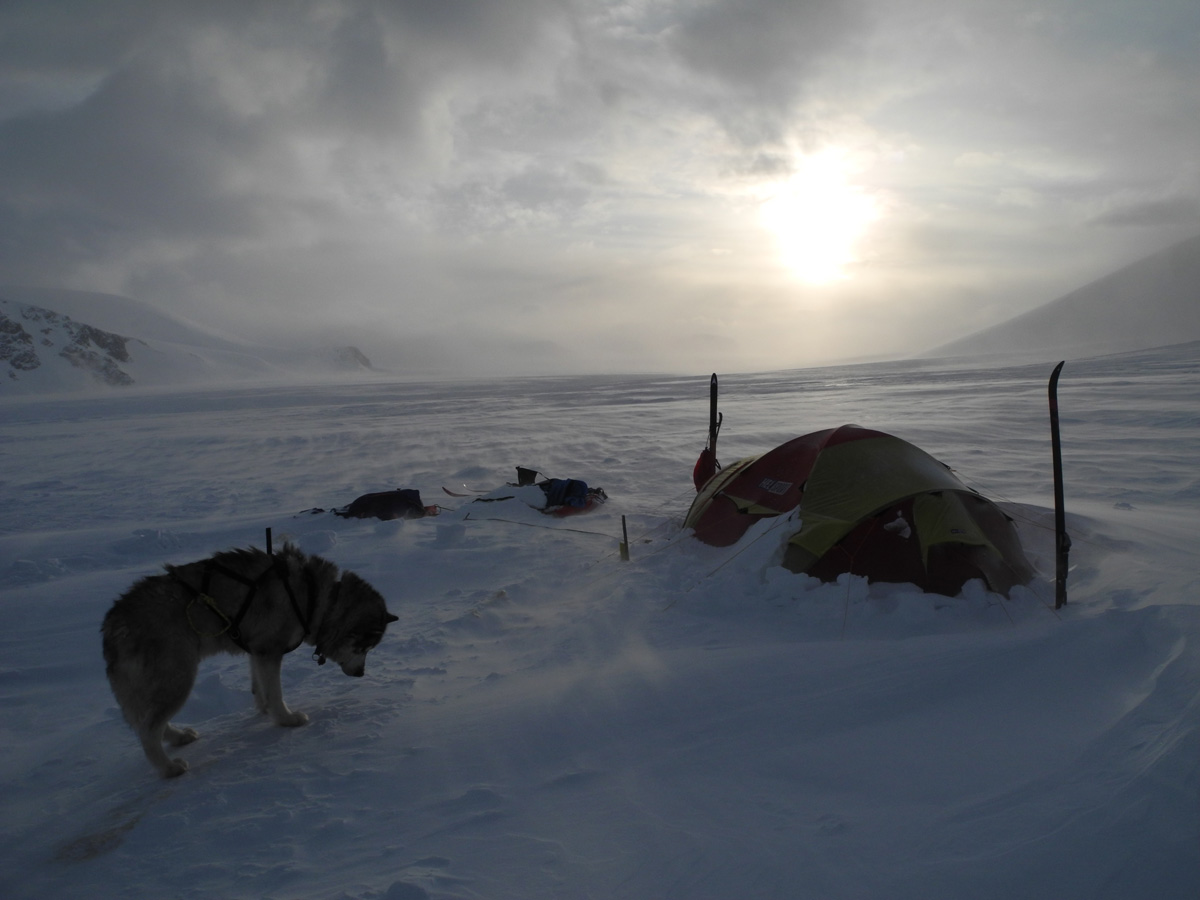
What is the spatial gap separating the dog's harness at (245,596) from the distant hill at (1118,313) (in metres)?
127

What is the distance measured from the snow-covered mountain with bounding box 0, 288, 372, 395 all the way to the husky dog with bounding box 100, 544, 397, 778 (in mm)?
115462

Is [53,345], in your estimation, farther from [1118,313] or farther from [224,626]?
[1118,313]

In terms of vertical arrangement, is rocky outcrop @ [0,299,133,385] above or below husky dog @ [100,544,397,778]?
above

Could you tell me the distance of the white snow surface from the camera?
2666mm

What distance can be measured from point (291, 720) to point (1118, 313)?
17099cm

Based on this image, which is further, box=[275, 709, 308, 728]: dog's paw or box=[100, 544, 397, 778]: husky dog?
box=[275, 709, 308, 728]: dog's paw

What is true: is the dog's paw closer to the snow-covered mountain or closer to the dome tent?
the dome tent

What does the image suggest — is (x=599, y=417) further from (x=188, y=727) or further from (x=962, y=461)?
(x=188, y=727)

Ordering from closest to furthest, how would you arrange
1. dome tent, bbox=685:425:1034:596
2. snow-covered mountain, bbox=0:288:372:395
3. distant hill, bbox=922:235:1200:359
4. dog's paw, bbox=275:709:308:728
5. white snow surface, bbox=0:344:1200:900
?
1. white snow surface, bbox=0:344:1200:900
2. dog's paw, bbox=275:709:308:728
3. dome tent, bbox=685:425:1034:596
4. snow-covered mountain, bbox=0:288:372:395
5. distant hill, bbox=922:235:1200:359

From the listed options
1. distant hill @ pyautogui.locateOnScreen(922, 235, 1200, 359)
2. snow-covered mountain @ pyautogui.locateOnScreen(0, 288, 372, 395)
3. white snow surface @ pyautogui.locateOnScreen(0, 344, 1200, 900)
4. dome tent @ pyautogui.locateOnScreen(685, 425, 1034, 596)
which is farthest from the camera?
distant hill @ pyautogui.locateOnScreen(922, 235, 1200, 359)

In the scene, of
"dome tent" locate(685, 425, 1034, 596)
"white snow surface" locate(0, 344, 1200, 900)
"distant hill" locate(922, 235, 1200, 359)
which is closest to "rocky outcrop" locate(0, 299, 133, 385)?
"white snow surface" locate(0, 344, 1200, 900)

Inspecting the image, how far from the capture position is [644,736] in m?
3.79

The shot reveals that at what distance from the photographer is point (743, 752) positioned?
3543 mm

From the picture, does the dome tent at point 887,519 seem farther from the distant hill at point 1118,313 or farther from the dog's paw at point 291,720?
the distant hill at point 1118,313
